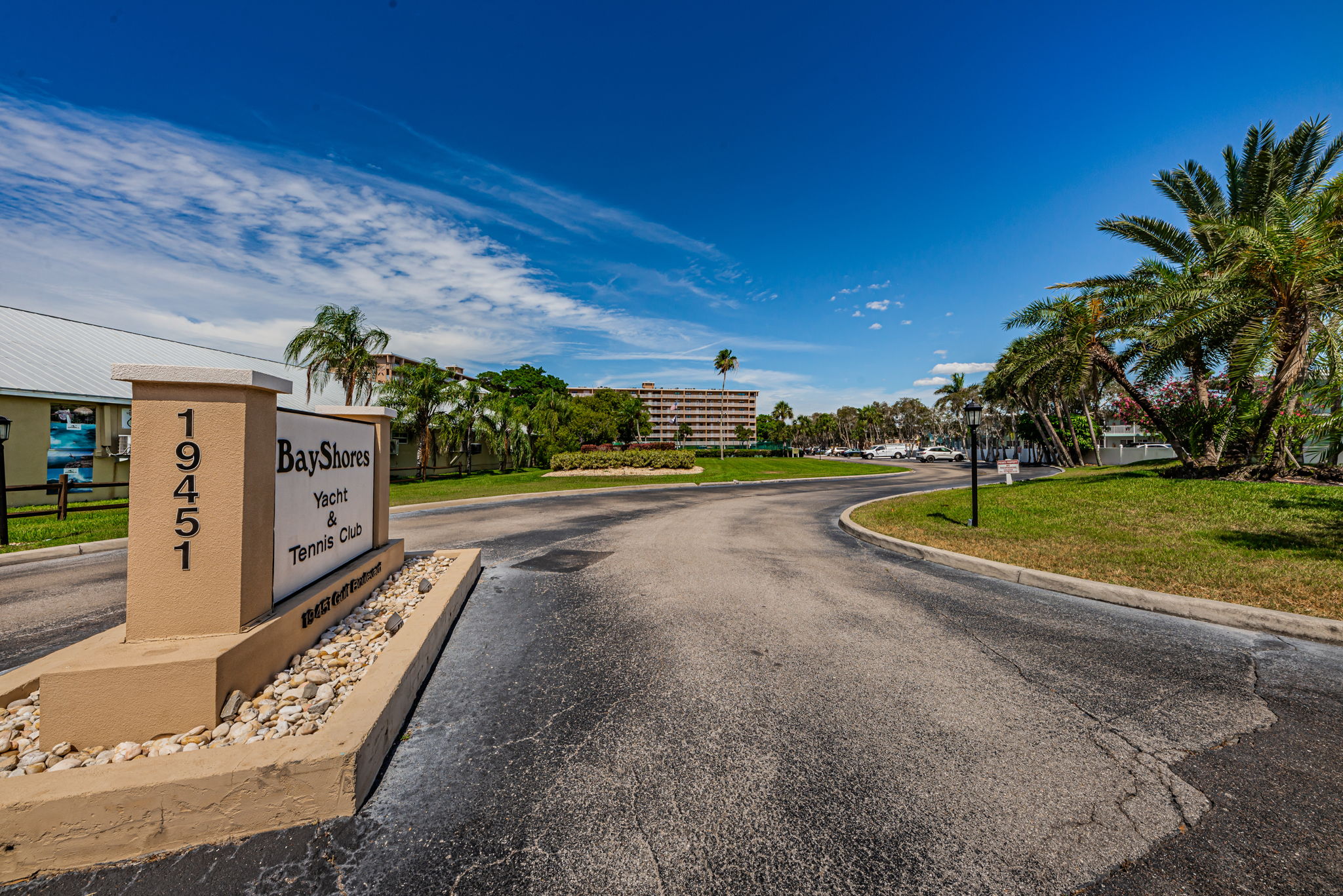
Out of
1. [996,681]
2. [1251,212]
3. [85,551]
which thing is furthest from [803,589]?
[1251,212]

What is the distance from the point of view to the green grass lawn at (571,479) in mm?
19584

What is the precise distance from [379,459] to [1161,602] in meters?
9.10

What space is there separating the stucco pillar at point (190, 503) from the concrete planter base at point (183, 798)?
3.07 feet

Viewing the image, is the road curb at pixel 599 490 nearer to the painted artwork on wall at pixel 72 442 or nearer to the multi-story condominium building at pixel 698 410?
the painted artwork on wall at pixel 72 442

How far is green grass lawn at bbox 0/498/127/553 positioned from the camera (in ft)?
30.5

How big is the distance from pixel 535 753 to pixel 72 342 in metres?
28.5

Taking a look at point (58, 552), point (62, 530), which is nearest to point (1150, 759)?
point (58, 552)

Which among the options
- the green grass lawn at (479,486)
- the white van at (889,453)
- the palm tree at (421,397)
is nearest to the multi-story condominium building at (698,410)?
the white van at (889,453)

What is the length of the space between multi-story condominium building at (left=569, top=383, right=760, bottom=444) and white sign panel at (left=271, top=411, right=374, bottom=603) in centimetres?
14417

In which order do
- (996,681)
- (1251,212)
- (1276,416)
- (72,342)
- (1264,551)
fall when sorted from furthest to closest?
(72,342), (1251,212), (1276,416), (1264,551), (996,681)

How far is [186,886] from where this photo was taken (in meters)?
2.16

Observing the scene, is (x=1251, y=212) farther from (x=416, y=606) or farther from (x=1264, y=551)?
(x=416, y=606)

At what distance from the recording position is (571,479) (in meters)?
27.9

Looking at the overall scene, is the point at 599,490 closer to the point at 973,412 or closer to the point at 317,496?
the point at 973,412
